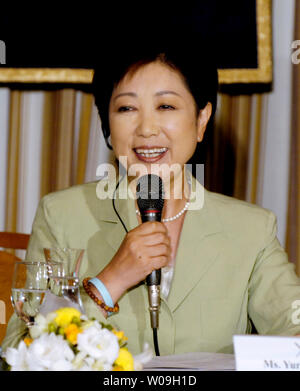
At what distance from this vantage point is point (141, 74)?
1.67 meters

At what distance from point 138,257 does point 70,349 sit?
58 cm

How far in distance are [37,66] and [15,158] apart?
15.6 inches

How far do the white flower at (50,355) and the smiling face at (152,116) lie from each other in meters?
0.90

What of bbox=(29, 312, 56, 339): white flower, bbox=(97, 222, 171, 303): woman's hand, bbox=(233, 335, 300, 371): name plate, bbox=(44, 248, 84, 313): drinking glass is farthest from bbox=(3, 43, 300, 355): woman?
bbox=(29, 312, 56, 339): white flower

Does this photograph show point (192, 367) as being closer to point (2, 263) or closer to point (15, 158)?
point (2, 263)

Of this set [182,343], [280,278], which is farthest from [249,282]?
[182,343]

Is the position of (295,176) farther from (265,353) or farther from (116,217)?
(265,353)

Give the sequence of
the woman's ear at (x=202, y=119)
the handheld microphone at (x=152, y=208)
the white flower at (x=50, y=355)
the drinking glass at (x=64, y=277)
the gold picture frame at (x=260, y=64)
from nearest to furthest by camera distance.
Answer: the white flower at (x=50, y=355) → the drinking glass at (x=64, y=277) → the handheld microphone at (x=152, y=208) → the woman's ear at (x=202, y=119) → the gold picture frame at (x=260, y=64)

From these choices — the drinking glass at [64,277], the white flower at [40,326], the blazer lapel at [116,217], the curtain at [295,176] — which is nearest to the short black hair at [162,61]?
the blazer lapel at [116,217]

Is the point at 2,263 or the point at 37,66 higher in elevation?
the point at 37,66

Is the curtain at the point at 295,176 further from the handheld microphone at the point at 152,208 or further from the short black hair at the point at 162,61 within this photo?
the handheld microphone at the point at 152,208

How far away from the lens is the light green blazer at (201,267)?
1.61 m
